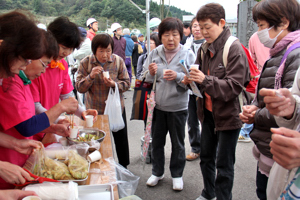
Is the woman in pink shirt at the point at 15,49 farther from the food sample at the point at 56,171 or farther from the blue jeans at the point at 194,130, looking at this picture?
the blue jeans at the point at 194,130

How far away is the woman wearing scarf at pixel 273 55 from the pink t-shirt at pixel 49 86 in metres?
1.62

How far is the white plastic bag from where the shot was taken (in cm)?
267

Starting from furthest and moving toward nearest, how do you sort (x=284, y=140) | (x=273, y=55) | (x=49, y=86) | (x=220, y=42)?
(x=220, y=42)
(x=49, y=86)
(x=273, y=55)
(x=284, y=140)

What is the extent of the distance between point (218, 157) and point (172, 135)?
0.74 metres

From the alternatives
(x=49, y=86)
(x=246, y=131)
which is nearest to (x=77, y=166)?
(x=49, y=86)

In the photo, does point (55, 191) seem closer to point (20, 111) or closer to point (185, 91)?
point (20, 111)

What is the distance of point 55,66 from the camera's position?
2012 mm

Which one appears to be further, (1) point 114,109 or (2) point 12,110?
(1) point 114,109

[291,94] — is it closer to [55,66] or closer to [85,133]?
[85,133]

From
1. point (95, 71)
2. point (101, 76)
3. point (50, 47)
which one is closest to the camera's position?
point (50, 47)

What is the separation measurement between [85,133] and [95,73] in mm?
866

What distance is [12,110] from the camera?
1301 millimetres

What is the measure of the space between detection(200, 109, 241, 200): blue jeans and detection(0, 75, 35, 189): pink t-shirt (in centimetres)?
161

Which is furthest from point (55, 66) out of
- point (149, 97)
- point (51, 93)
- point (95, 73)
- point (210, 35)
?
point (210, 35)
